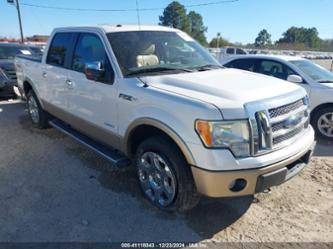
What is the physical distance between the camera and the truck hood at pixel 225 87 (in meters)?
2.67

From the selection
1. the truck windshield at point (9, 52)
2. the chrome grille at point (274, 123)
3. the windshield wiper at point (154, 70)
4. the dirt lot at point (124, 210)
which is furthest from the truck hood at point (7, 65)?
the chrome grille at point (274, 123)

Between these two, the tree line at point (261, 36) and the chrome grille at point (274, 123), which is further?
the tree line at point (261, 36)

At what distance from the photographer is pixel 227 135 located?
2.60m

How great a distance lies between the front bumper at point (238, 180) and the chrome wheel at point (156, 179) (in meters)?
0.39

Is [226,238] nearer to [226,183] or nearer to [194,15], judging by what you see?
[226,183]

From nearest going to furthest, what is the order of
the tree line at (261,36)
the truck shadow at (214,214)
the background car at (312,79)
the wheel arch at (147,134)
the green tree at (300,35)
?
the wheel arch at (147,134) < the truck shadow at (214,214) < the background car at (312,79) < the tree line at (261,36) < the green tree at (300,35)

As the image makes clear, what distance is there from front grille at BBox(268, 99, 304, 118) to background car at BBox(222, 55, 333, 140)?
2899mm

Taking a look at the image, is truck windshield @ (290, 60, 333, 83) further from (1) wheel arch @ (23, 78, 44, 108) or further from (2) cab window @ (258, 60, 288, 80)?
(1) wheel arch @ (23, 78, 44, 108)

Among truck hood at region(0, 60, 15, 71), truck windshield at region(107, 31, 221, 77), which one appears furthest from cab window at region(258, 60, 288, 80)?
truck hood at region(0, 60, 15, 71)

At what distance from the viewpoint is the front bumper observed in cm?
262

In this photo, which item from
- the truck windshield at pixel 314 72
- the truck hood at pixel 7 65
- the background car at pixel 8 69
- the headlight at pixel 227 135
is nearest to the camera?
the headlight at pixel 227 135

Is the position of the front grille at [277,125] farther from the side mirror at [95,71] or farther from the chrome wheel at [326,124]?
the chrome wheel at [326,124]

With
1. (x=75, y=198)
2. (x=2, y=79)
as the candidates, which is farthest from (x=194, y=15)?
(x=75, y=198)

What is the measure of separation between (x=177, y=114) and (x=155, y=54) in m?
1.33
